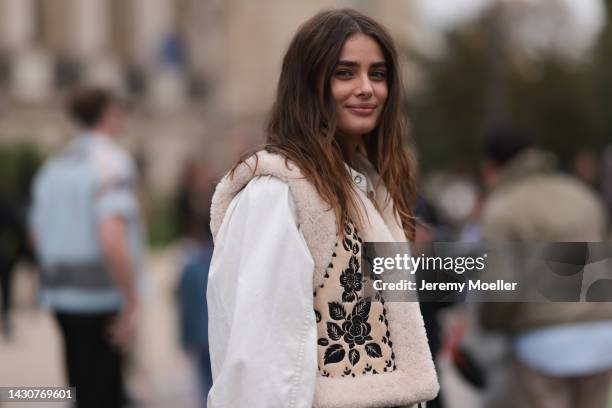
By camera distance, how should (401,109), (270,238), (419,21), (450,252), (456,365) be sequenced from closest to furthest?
Result: (270,238)
(401,109)
(450,252)
(456,365)
(419,21)

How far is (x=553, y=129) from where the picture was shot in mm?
33781

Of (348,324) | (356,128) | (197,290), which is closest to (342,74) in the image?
(356,128)

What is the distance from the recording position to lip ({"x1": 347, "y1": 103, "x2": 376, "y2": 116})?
321cm

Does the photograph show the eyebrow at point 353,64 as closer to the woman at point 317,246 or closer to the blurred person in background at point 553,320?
the woman at point 317,246

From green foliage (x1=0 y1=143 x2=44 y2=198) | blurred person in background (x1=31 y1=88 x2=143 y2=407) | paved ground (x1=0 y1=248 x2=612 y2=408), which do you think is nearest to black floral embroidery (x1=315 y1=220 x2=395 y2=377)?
blurred person in background (x1=31 y1=88 x2=143 y2=407)

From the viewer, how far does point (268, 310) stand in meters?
2.94

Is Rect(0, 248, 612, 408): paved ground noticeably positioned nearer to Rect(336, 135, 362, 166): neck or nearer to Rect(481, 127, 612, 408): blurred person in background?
Rect(481, 127, 612, 408): blurred person in background

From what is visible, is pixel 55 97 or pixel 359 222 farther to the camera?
pixel 55 97

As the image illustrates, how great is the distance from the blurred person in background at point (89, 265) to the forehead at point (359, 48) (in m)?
2.92

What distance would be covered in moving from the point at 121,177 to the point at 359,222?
120 inches

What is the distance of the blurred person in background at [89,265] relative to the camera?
588 cm

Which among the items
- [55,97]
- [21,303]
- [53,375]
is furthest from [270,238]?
[55,97]

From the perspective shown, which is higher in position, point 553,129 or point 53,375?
point 53,375

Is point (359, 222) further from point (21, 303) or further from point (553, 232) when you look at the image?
point (21, 303)
